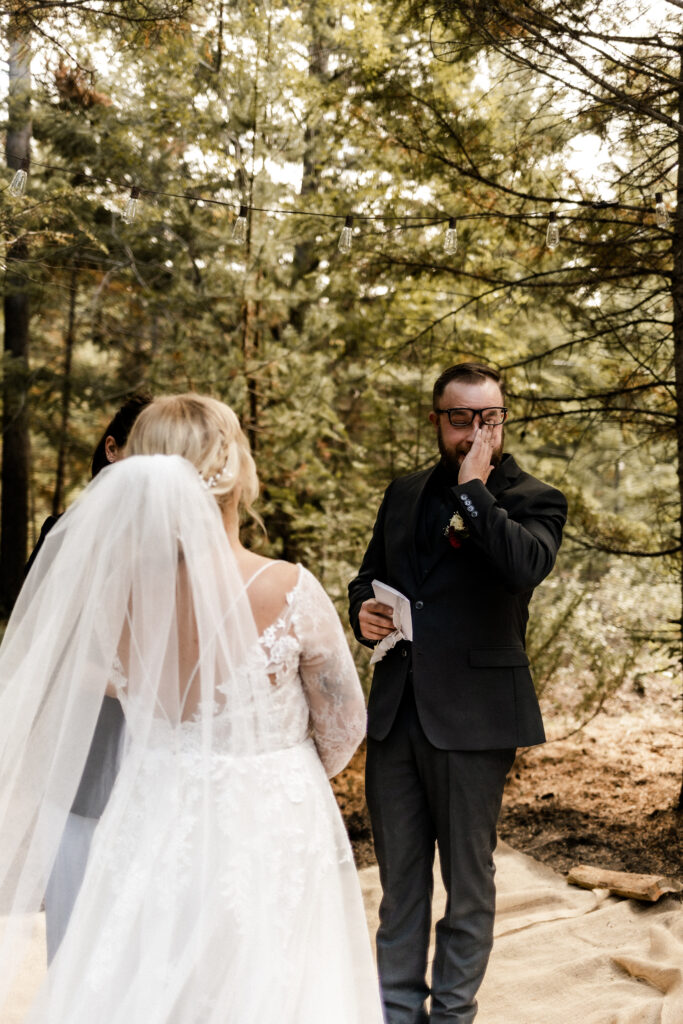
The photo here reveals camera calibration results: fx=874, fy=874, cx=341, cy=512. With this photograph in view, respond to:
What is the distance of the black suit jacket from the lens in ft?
8.13

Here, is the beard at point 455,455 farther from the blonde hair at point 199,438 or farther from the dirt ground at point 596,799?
the dirt ground at point 596,799

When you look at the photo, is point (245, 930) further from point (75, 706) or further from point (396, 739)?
point (396, 739)

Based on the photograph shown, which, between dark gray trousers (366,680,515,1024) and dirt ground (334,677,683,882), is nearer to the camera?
dark gray trousers (366,680,515,1024)

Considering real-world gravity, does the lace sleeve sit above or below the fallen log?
above

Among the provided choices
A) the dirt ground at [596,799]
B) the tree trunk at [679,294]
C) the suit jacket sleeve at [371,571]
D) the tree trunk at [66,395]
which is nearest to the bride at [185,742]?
the suit jacket sleeve at [371,571]

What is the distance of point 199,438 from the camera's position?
195 centimetres

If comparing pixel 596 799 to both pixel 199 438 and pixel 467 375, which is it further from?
pixel 199 438

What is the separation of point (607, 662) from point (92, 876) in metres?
5.03

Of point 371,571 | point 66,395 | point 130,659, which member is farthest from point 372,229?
point 66,395

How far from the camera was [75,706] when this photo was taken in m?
1.93

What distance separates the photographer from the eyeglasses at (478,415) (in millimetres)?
2662

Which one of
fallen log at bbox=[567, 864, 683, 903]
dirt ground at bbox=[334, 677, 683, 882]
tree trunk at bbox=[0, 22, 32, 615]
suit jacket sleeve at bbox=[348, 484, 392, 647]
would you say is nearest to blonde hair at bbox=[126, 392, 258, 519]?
suit jacket sleeve at bbox=[348, 484, 392, 647]

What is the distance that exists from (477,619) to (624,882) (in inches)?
83.7

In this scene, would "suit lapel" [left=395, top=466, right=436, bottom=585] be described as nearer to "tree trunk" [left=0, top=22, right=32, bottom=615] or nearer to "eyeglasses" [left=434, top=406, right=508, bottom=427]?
"eyeglasses" [left=434, top=406, right=508, bottom=427]
